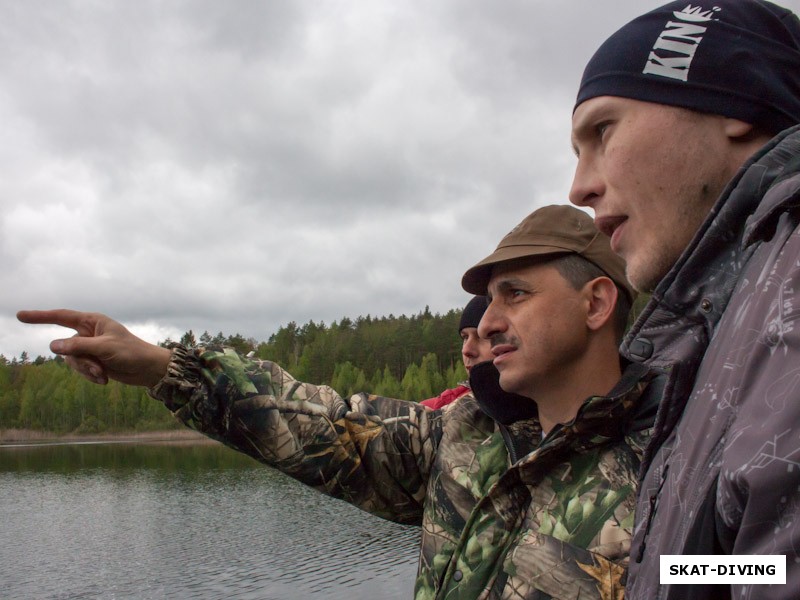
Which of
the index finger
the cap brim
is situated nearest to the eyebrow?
the cap brim

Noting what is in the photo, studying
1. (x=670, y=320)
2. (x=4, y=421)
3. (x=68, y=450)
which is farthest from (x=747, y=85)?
(x=4, y=421)

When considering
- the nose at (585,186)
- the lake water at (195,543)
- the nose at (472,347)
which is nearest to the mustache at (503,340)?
the nose at (585,186)

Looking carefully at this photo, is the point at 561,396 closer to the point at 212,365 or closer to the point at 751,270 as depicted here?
the point at 212,365

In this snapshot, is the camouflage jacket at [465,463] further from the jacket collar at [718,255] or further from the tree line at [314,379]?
the tree line at [314,379]

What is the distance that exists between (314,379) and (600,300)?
102m

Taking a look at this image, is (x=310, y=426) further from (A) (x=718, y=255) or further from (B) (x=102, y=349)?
(A) (x=718, y=255)

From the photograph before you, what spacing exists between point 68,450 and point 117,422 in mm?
23356

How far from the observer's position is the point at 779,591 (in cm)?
81

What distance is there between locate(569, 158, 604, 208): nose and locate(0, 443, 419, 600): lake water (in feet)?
61.4

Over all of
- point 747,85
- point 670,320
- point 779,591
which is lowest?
point 779,591

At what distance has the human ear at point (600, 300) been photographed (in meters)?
2.83

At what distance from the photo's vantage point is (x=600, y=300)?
113 inches

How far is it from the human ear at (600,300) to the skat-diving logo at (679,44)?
4.35ft

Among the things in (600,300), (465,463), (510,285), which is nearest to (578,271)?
(600,300)
